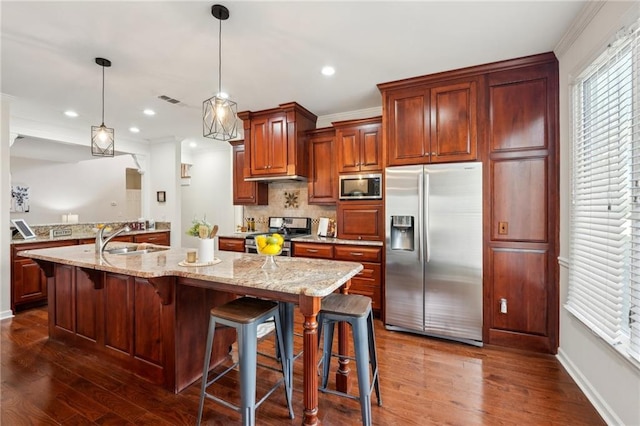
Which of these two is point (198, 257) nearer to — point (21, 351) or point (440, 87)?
point (21, 351)

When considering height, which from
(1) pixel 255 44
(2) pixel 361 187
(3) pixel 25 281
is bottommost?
(3) pixel 25 281

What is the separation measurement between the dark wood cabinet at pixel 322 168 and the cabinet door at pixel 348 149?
196 mm

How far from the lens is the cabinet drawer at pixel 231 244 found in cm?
435

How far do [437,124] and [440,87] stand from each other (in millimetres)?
373

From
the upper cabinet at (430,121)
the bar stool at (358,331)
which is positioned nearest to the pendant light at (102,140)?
the bar stool at (358,331)

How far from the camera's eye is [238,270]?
6.28 feet

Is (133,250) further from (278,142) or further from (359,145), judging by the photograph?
(359,145)

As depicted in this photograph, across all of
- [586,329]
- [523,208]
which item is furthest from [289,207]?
[586,329]

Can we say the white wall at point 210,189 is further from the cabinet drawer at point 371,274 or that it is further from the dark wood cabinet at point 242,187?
the cabinet drawer at point 371,274

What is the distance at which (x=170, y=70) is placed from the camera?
9.36 ft

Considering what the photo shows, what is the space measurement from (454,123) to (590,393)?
7.75ft

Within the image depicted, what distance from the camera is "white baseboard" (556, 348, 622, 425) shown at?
5.65 ft

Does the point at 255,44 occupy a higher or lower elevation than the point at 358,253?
higher

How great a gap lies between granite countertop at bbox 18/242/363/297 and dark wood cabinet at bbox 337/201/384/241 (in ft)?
5.07
